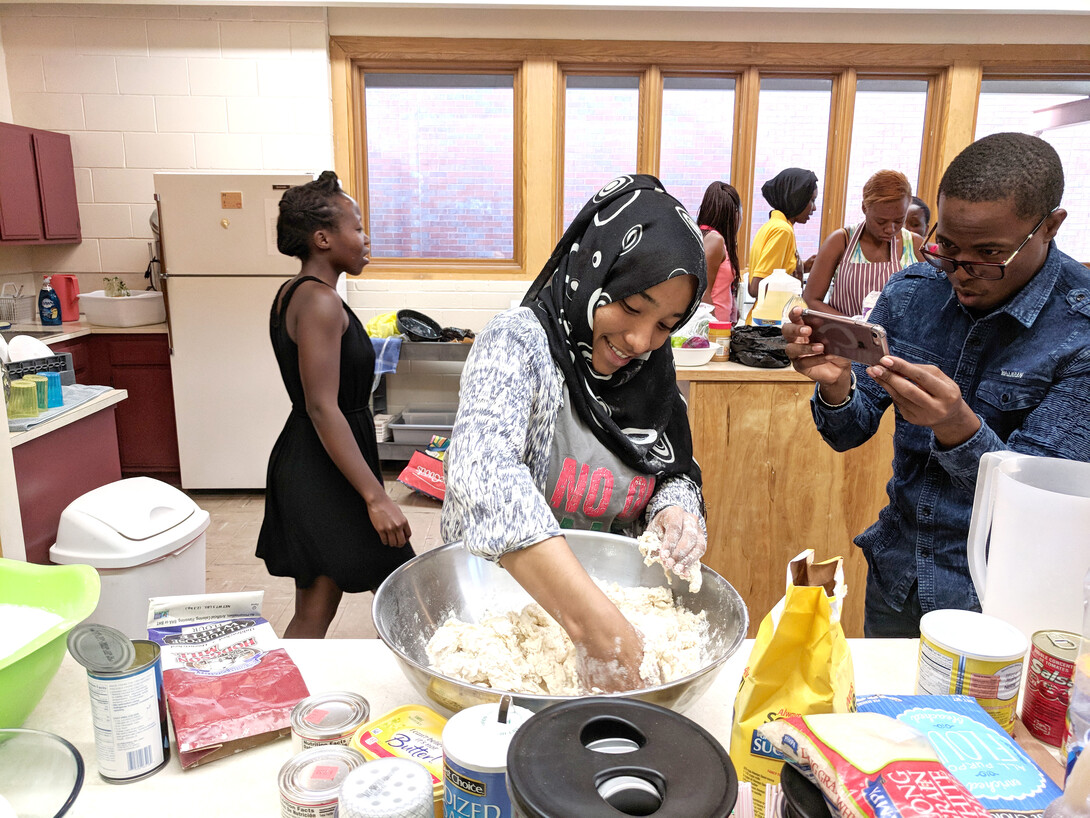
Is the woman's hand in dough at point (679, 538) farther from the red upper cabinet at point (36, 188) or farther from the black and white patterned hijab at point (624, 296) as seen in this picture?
the red upper cabinet at point (36, 188)

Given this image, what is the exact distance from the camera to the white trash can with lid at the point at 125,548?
1.97 meters

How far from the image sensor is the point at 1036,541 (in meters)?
0.92

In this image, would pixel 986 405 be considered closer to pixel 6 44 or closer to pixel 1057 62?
pixel 1057 62

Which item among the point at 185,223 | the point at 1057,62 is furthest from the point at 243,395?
the point at 1057,62

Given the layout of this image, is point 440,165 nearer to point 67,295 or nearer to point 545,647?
point 67,295

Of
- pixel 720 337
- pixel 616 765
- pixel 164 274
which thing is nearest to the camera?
pixel 616 765

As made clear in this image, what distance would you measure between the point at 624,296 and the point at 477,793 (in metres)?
0.76

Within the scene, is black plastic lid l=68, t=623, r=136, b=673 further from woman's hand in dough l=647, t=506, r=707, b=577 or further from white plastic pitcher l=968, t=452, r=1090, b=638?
white plastic pitcher l=968, t=452, r=1090, b=638

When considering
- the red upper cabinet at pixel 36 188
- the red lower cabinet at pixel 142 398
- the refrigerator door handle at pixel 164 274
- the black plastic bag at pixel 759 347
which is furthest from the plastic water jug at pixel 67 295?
the black plastic bag at pixel 759 347

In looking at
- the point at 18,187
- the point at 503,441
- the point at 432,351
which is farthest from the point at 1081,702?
the point at 18,187

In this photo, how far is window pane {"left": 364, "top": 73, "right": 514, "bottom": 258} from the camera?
479 centimetres

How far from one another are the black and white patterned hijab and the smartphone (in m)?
0.28

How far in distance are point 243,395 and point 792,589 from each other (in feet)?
13.0

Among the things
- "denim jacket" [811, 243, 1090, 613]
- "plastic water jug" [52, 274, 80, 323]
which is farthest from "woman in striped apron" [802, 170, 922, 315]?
"plastic water jug" [52, 274, 80, 323]
